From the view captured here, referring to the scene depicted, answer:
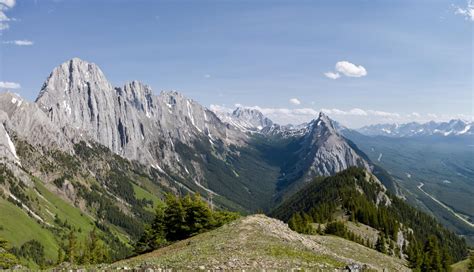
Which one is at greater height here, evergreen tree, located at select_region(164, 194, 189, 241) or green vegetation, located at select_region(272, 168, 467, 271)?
evergreen tree, located at select_region(164, 194, 189, 241)

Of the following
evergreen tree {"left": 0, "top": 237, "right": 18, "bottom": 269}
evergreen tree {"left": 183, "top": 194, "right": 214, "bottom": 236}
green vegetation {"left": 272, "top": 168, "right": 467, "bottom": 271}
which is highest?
evergreen tree {"left": 183, "top": 194, "right": 214, "bottom": 236}

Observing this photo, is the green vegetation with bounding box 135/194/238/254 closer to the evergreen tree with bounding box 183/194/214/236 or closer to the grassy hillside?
the evergreen tree with bounding box 183/194/214/236

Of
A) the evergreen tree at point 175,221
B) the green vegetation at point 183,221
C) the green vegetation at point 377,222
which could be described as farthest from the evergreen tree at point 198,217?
the green vegetation at point 377,222

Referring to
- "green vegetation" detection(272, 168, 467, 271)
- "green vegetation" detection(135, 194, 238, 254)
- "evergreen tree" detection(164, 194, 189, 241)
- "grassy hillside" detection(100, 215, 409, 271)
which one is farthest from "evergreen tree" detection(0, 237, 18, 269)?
"green vegetation" detection(272, 168, 467, 271)

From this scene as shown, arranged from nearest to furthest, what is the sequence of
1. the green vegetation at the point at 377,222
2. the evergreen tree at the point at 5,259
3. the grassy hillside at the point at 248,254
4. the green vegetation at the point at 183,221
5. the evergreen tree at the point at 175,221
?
1. the grassy hillside at the point at 248,254
2. the evergreen tree at the point at 5,259
3. the green vegetation at the point at 183,221
4. the evergreen tree at the point at 175,221
5. the green vegetation at the point at 377,222

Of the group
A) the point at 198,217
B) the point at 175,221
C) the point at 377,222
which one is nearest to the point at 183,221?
the point at 175,221

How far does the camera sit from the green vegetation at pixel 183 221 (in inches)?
3066

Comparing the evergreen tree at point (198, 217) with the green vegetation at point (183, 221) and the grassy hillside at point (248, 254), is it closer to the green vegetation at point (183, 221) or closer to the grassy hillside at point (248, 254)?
the green vegetation at point (183, 221)

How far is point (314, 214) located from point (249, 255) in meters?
113

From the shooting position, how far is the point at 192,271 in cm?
3338

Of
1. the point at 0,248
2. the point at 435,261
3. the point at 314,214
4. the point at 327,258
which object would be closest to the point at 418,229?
the point at 314,214

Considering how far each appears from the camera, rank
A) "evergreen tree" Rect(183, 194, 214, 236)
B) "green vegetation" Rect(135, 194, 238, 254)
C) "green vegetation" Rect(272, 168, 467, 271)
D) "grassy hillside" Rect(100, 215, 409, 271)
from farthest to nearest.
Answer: "green vegetation" Rect(272, 168, 467, 271)
"green vegetation" Rect(135, 194, 238, 254)
"evergreen tree" Rect(183, 194, 214, 236)
"grassy hillside" Rect(100, 215, 409, 271)

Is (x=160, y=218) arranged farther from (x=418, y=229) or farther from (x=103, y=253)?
(x=418, y=229)

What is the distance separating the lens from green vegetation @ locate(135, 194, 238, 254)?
255 feet
